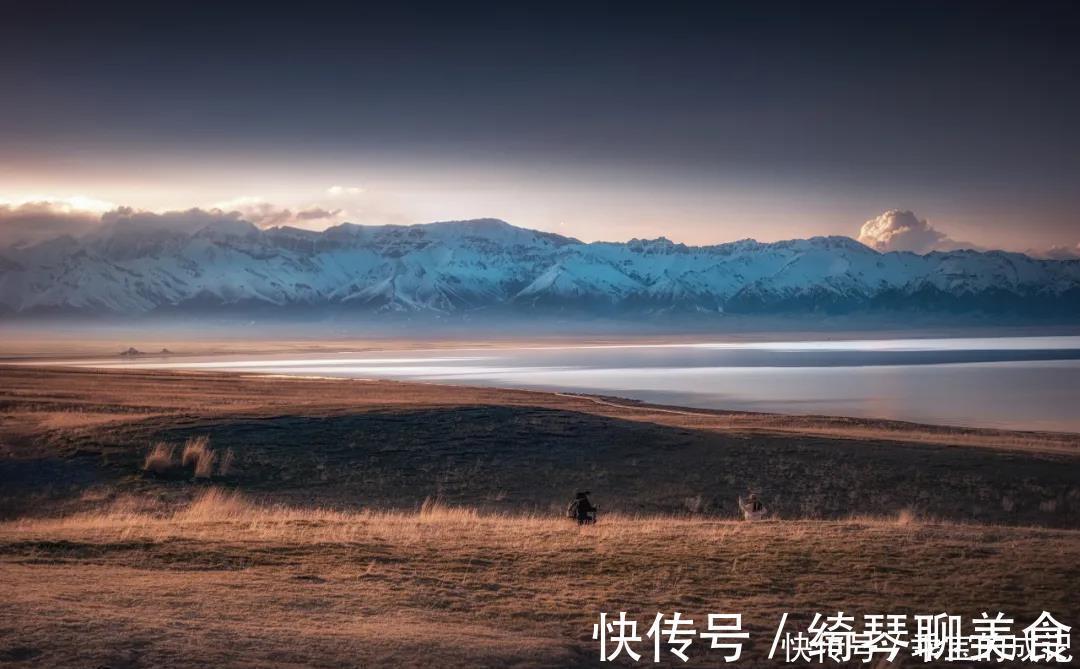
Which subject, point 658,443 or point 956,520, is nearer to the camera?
point 956,520

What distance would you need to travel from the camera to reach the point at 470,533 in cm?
2008

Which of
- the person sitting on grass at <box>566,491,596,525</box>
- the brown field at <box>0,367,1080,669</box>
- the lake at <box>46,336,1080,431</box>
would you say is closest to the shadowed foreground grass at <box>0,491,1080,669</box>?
the brown field at <box>0,367,1080,669</box>

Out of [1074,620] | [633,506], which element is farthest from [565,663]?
[633,506]

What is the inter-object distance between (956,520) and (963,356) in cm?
12635

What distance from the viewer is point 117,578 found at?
15.4 meters

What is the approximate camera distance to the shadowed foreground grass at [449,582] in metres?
12.1

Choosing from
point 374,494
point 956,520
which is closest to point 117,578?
point 374,494

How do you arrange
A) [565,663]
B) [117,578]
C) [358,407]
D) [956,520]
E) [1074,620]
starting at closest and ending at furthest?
1. [565,663]
2. [1074,620]
3. [117,578]
4. [956,520]
5. [358,407]

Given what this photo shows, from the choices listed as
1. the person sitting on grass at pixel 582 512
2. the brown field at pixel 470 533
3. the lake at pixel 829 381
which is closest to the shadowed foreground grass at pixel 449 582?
the brown field at pixel 470 533

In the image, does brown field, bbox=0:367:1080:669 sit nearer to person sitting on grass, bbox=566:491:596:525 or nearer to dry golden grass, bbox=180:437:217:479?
dry golden grass, bbox=180:437:217:479

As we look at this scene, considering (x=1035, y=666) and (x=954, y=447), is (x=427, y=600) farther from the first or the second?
(x=954, y=447)

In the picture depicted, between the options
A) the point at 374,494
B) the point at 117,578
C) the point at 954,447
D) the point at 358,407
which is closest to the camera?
the point at 117,578

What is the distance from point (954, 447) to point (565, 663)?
29.0 m

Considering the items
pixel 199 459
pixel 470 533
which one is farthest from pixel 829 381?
pixel 470 533
